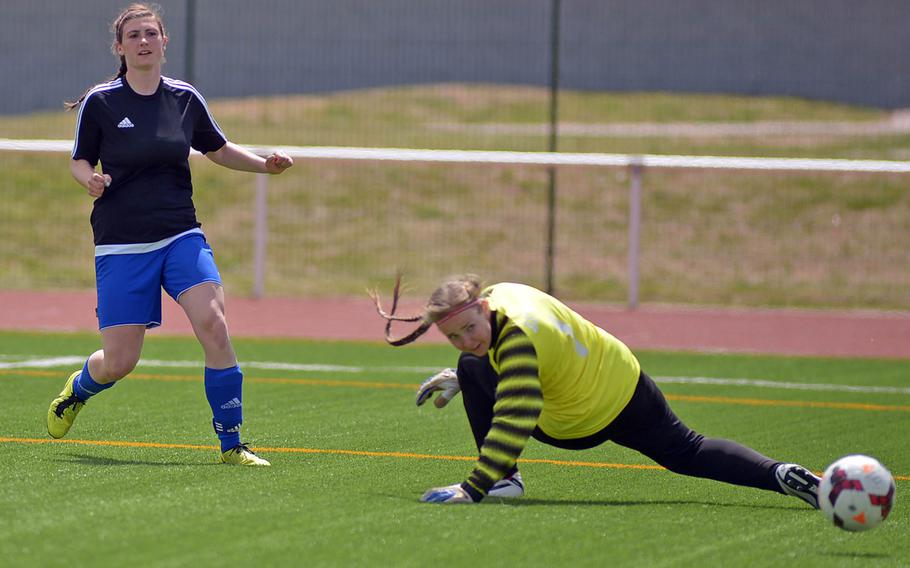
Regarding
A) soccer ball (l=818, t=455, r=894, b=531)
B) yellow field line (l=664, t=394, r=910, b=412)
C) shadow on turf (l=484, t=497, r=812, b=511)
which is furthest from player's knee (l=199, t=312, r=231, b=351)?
yellow field line (l=664, t=394, r=910, b=412)

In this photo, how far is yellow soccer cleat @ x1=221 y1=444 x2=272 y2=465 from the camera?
7.11 m

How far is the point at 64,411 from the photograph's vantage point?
301 inches

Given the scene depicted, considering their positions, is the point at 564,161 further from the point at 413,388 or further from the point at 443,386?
the point at 443,386

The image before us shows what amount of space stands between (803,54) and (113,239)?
1753 cm

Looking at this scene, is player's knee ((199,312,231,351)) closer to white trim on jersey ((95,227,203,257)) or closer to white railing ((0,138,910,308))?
white trim on jersey ((95,227,203,257))

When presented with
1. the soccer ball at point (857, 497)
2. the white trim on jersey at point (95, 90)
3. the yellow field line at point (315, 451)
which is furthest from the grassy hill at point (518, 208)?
the soccer ball at point (857, 497)

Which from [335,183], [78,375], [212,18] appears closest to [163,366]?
[78,375]

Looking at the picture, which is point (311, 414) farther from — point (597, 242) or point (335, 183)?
point (335, 183)

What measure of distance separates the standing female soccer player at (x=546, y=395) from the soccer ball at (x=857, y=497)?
0.37 meters

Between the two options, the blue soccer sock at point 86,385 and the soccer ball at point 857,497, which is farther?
the blue soccer sock at point 86,385

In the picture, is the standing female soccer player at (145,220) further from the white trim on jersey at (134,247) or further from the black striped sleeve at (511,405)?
the black striped sleeve at (511,405)

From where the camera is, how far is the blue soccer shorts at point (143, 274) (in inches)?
280

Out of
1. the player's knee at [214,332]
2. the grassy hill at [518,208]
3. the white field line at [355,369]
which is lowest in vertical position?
the grassy hill at [518,208]

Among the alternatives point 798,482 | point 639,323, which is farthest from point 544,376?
point 639,323
